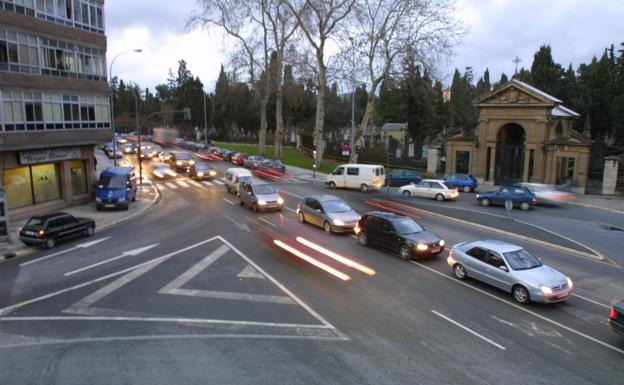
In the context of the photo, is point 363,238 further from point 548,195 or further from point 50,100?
point 50,100

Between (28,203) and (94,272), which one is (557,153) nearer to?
(94,272)

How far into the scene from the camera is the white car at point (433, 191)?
3083 cm

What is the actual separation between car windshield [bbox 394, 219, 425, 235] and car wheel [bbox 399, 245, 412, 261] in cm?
59

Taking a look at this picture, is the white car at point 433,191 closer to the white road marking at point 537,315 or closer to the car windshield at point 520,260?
the white road marking at point 537,315

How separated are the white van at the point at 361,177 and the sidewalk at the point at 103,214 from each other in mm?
14172

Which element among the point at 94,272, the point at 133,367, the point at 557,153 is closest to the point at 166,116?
the point at 557,153

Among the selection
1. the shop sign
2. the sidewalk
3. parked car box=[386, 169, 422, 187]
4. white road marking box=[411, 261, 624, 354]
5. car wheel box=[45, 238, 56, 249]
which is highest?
the shop sign

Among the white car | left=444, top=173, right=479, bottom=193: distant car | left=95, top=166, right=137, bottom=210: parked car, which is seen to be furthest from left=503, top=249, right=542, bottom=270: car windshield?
left=95, top=166, right=137, bottom=210: parked car

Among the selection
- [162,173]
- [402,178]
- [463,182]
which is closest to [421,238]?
[463,182]

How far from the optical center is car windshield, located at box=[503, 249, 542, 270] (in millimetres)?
13562

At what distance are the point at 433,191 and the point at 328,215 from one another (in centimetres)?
1282

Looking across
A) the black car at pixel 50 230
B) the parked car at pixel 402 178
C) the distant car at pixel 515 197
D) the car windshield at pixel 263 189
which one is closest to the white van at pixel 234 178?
the car windshield at pixel 263 189

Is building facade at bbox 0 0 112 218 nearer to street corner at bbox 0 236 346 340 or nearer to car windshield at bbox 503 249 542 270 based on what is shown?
street corner at bbox 0 236 346 340

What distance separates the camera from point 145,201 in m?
31.8
